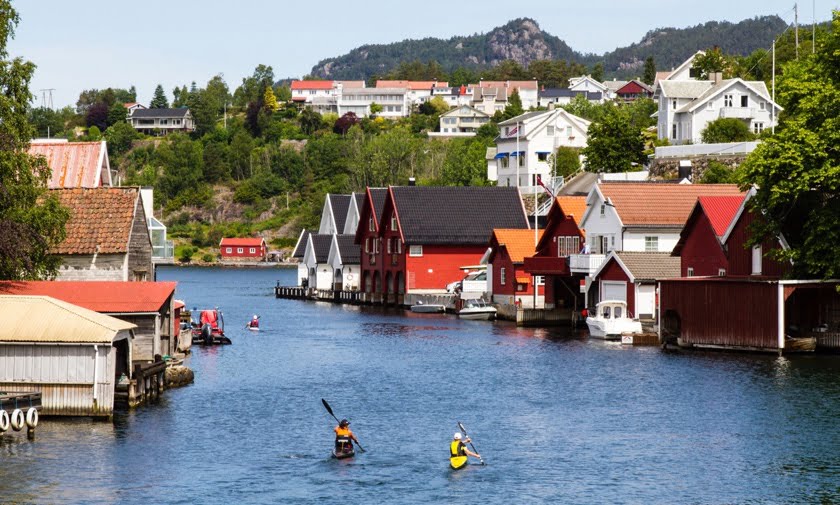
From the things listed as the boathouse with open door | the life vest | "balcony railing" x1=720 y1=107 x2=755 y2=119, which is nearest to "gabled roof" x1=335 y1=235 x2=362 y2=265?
"balcony railing" x1=720 y1=107 x2=755 y2=119

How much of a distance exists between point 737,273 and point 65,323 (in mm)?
41328

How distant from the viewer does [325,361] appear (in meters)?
71.7

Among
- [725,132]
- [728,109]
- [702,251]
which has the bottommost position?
[702,251]

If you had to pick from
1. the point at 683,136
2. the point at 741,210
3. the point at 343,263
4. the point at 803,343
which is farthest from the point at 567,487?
the point at 683,136

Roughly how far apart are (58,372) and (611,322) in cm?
4103

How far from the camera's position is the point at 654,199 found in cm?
8750

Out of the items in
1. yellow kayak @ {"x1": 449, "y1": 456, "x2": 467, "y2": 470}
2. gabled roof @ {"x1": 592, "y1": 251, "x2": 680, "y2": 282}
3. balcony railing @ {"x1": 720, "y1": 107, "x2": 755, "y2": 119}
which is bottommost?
yellow kayak @ {"x1": 449, "y1": 456, "x2": 467, "y2": 470}

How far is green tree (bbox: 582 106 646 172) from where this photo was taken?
5354 inches

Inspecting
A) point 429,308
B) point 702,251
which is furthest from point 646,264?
point 429,308

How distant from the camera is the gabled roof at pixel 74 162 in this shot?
7456 cm

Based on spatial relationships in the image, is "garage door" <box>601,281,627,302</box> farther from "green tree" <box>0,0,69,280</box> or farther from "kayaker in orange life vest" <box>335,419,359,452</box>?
"kayaker in orange life vest" <box>335,419,359,452</box>

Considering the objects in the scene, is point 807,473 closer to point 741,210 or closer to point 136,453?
point 136,453

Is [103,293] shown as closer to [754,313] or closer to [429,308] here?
[754,313]

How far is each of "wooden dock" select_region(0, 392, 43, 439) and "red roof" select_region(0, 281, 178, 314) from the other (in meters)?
9.23
